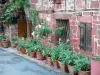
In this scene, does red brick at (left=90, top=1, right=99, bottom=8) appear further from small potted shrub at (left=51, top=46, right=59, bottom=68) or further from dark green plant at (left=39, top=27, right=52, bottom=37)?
dark green plant at (left=39, top=27, right=52, bottom=37)

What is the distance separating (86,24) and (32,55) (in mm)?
2749

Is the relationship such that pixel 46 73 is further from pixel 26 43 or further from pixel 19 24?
pixel 19 24

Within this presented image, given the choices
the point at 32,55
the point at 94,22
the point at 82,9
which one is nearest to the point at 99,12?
the point at 94,22

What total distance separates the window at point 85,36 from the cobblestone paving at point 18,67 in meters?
1.04

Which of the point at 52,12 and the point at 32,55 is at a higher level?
the point at 52,12

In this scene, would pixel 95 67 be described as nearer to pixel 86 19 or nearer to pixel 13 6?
pixel 86 19

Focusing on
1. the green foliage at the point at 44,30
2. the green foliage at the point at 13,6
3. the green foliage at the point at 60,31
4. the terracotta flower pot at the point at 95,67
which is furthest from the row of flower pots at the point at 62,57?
the green foliage at the point at 13,6

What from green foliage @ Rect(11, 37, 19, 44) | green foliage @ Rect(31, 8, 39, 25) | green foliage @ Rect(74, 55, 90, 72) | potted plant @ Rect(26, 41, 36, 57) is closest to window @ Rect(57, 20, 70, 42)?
potted plant @ Rect(26, 41, 36, 57)

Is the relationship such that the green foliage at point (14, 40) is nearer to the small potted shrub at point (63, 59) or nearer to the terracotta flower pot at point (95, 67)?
the small potted shrub at point (63, 59)

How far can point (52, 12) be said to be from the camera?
8.73 metres

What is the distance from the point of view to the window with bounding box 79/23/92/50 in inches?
272

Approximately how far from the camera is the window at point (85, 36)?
691 cm

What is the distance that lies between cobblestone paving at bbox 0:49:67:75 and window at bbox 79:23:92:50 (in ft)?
3.40

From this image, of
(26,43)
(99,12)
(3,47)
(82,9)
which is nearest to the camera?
(99,12)
